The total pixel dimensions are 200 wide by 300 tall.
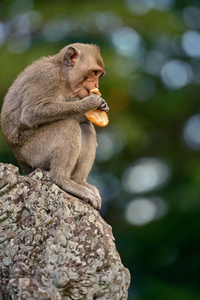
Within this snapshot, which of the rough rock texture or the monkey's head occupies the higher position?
the monkey's head

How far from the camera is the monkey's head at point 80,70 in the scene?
7.03 meters

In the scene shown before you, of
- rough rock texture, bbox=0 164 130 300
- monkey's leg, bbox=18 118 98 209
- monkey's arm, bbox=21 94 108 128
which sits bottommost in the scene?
rough rock texture, bbox=0 164 130 300

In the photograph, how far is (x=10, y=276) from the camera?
5.41 metres

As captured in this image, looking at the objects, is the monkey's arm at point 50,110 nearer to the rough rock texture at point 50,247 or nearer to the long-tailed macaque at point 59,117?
the long-tailed macaque at point 59,117

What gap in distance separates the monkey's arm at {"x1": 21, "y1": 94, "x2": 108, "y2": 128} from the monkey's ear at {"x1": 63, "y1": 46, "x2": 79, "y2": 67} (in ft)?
1.84

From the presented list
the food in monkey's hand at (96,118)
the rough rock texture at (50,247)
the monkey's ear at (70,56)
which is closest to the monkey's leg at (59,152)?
the food in monkey's hand at (96,118)

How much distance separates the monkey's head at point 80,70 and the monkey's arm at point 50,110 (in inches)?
13.3

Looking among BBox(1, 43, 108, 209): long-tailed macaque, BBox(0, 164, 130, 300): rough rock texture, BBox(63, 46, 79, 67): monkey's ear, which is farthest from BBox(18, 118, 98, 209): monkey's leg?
BBox(63, 46, 79, 67): monkey's ear

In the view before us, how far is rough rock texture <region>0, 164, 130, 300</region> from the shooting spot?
538cm

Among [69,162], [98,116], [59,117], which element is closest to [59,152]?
[69,162]

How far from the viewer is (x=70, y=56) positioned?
23.2ft

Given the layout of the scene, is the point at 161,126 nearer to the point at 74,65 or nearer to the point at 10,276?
the point at 74,65

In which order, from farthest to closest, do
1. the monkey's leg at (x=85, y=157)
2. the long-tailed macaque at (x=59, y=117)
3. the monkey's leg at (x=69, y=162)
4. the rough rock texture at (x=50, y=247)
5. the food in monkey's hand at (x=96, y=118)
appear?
the monkey's leg at (x=85, y=157), the food in monkey's hand at (x=96, y=118), the long-tailed macaque at (x=59, y=117), the monkey's leg at (x=69, y=162), the rough rock texture at (x=50, y=247)

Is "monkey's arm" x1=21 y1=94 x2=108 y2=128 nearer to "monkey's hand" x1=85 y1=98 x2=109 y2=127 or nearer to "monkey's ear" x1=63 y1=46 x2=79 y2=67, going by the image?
"monkey's hand" x1=85 y1=98 x2=109 y2=127
